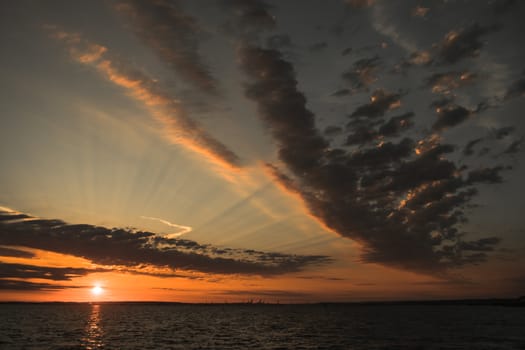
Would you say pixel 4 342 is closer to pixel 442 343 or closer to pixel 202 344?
pixel 202 344

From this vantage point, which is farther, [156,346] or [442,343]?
[442,343]

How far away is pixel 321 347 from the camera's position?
61.8 meters

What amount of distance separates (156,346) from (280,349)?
67.3 ft

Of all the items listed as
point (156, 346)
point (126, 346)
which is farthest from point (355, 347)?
point (126, 346)

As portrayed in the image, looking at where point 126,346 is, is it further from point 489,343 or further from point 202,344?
point 489,343

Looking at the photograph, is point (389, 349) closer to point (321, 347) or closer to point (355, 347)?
point (355, 347)

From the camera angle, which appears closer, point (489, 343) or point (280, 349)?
point (280, 349)

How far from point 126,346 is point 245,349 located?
20.0 m

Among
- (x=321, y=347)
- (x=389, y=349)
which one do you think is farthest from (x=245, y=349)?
(x=389, y=349)

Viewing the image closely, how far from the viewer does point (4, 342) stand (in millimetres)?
65062

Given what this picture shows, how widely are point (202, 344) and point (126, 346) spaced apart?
1251cm

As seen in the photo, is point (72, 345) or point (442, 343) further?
point (442, 343)

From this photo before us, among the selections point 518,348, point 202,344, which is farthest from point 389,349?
point 202,344

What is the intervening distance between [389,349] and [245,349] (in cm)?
2307
